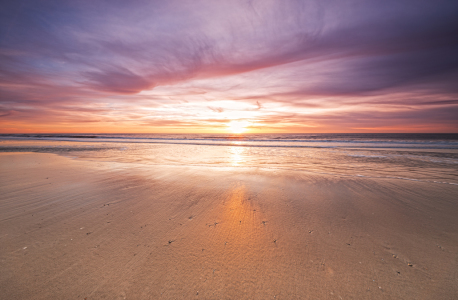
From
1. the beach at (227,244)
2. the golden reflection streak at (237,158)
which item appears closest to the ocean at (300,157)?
the golden reflection streak at (237,158)

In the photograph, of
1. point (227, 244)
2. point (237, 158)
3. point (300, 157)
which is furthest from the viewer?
point (300, 157)

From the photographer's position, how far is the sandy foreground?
2148mm

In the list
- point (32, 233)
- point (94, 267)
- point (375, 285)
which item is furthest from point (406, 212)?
point (32, 233)

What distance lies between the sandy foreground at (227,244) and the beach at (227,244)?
0.02 metres

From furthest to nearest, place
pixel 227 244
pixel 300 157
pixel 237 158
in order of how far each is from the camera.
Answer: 1. pixel 300 157
2. pixel 237 158
3. pixel 227 244

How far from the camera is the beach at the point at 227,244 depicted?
7.06 ft

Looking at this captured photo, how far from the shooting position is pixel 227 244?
294 centimetres

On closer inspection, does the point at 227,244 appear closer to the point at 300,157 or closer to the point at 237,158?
the point at 237,158

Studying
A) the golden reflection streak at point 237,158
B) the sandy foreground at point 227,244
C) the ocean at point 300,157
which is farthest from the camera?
the golden reflection streak at point 237,158

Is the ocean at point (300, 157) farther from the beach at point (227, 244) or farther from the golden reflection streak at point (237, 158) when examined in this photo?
the beach at point (227, 244)

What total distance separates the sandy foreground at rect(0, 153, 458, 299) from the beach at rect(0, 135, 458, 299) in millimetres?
16

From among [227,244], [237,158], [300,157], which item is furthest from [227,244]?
[300,157]

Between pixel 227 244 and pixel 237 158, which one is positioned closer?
pixel 227 244

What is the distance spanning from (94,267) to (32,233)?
185 cm
